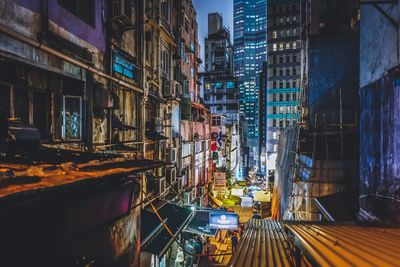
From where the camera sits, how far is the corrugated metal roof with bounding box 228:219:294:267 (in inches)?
227

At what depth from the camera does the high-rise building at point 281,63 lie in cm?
6881

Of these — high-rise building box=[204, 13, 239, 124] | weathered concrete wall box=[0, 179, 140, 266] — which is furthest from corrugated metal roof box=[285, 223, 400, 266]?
high-rise building box=[204, 13, 239, 124]

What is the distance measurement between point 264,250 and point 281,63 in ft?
231

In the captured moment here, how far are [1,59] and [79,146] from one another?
374 centimetres

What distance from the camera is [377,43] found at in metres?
9.04

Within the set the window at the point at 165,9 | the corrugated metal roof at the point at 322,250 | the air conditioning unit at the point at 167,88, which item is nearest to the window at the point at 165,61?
the air conditioning unit at the point at 167,88

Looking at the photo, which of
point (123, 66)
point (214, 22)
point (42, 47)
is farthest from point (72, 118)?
point (214, 22)

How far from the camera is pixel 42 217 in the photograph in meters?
4.61

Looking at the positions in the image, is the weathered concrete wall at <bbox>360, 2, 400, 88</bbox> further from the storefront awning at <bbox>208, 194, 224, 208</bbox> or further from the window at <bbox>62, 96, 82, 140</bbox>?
the storefront awning at <bbox>208, 194, 224, 208</bbox>

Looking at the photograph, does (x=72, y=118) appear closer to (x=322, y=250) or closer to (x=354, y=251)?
(x=322, y=250)

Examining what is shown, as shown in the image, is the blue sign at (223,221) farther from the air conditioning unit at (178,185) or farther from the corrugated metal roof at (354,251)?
the corrugated metal roof at (354,251)

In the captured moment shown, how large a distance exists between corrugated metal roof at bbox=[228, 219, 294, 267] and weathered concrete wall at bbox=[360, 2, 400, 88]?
6241mm

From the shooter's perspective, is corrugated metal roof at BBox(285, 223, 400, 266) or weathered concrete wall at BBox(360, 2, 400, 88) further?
weathered concrete wall at BBox(360, 2, 400, 88)

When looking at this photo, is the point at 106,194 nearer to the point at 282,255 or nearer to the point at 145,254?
the point at 282,255
